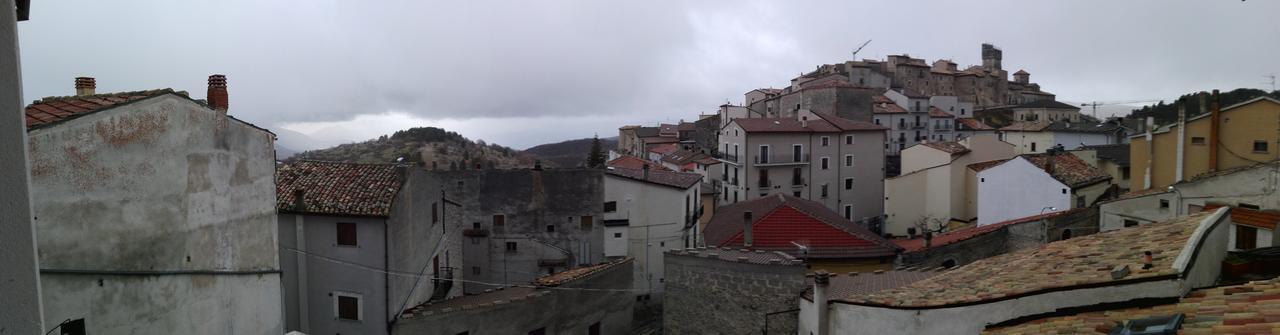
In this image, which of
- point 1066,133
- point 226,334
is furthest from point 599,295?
point 1066,133

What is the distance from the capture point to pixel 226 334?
A: 1169 cm

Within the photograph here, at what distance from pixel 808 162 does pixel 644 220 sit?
1783 centimetres

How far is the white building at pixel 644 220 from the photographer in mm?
29844

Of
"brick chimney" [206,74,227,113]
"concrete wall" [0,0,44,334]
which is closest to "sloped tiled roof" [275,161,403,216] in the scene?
"brick chimney" [206,74,227,113]

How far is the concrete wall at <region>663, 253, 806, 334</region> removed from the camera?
16922 millimetres

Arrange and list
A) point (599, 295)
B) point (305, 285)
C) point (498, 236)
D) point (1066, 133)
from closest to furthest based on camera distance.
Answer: point (305, 285)
point (599, 295)
point (498, 236)
point (1066, 133)

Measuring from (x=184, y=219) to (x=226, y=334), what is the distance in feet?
7.17

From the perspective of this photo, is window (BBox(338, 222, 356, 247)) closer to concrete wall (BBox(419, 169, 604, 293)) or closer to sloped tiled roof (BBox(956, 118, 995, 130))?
concrete wall (BBox(419, 169, 604, 293))

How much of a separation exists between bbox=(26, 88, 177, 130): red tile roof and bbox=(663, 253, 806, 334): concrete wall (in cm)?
1211

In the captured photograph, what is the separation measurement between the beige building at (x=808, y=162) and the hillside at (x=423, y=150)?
1509 centimetres

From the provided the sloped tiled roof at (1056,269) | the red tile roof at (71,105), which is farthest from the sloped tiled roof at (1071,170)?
the red tile roof at (71,105)

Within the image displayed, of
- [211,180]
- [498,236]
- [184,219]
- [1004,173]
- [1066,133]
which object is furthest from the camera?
[1066,133]

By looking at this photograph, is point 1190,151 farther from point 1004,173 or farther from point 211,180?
point 211,180

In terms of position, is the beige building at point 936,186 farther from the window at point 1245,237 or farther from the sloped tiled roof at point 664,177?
the window at point 1245,237
